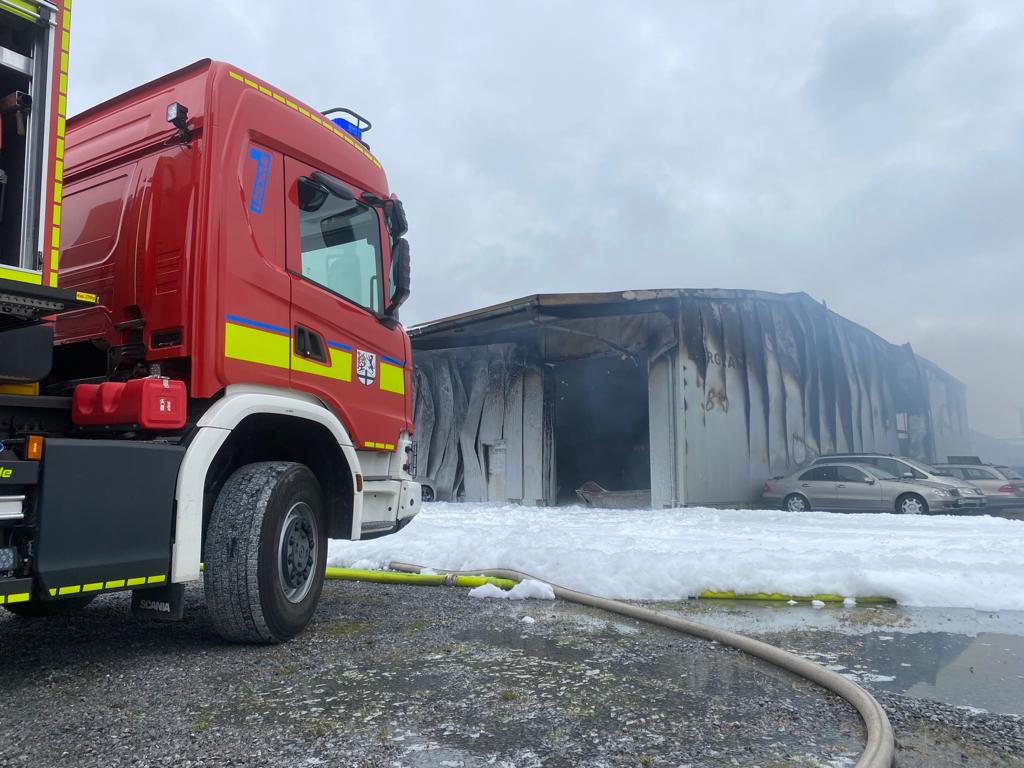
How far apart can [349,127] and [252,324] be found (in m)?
2.06

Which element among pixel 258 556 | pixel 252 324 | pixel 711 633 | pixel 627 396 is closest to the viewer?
pixel 258 556

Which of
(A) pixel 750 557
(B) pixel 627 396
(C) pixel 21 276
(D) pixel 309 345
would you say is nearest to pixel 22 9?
(C) pixel 21 276

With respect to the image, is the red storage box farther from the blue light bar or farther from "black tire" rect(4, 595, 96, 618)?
the blue light bar

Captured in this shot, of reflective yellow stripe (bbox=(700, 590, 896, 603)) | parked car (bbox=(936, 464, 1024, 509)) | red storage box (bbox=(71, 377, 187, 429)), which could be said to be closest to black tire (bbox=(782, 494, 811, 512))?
parked car (bbox=(936, 464, 1024, 509))

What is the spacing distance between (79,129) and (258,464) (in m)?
2.67

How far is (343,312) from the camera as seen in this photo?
199 inches

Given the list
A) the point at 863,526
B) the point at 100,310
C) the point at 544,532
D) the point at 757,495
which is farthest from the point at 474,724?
the point at 757,495

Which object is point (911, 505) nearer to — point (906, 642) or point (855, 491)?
point (855, 491)

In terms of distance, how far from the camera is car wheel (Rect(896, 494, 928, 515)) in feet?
47.1

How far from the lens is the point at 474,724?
301 centimetres

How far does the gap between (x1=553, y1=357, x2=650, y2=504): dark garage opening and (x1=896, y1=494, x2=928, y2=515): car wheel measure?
5.65m

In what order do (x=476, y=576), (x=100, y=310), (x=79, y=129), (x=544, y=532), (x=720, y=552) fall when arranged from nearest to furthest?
(x=100, y=310) → (x=79, y=129) → (x=476, y=576) → (x=720, y=552) → (x=544, y=532)

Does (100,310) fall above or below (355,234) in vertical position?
below

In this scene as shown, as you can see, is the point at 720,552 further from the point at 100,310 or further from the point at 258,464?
the point at 100,310
